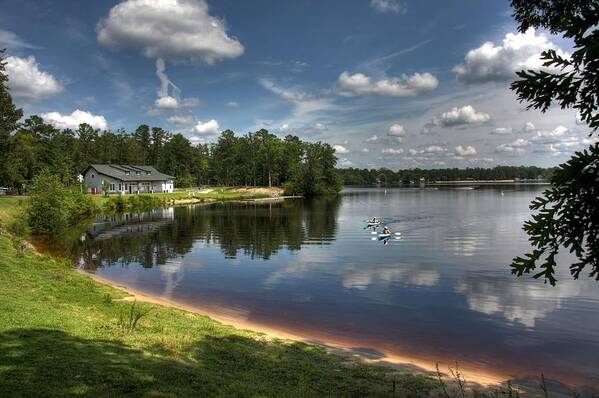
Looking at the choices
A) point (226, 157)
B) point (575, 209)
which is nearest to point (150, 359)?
point (575, 209)

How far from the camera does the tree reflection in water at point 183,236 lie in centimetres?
3656

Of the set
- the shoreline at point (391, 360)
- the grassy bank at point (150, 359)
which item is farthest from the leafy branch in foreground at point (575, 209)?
the grassy bank at point (150, 359)

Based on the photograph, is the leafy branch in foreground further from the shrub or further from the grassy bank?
the shrub

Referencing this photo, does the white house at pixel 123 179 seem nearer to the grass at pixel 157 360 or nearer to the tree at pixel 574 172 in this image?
the grass at pixel 157 360

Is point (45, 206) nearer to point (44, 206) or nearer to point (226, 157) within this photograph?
point (44, 206)

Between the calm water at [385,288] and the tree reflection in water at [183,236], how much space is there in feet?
0.68

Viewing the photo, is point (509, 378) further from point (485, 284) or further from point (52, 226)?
point (52, 226)

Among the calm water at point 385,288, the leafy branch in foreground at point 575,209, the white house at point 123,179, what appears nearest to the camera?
the leafy branch in foreground at point 575,209

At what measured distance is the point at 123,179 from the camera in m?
98.2

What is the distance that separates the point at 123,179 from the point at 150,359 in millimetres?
96288

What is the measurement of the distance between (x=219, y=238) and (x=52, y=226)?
19.3 meters

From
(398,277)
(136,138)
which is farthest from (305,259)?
(136,138)

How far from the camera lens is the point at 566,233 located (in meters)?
6.15

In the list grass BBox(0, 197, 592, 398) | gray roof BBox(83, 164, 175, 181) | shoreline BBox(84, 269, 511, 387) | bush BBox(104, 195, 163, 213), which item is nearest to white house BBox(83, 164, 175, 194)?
gray roof BBox(83, 164, 175, 181)
